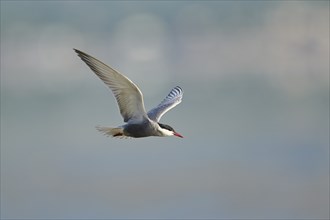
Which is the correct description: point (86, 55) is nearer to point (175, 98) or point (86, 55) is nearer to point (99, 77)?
point (99, 77)

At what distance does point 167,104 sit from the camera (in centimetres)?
2377

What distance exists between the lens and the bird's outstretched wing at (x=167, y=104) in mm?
22531

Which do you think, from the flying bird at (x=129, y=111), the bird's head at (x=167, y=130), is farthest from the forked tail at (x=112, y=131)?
the bird's head at (x=167, y=130)

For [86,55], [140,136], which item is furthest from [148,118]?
[86,55]

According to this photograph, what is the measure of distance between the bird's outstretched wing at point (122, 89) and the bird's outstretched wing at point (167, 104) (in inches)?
50.3

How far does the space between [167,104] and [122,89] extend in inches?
135

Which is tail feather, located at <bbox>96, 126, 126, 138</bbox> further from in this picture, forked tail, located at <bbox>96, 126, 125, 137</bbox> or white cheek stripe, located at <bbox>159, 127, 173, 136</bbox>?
white cheek stripe, located at <bbox>159, 127, 173, 136</bbox>

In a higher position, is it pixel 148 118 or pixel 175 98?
pixel 175 98

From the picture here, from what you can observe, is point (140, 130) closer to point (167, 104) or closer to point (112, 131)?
point (112, 131)

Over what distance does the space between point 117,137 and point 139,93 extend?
1.38 metres

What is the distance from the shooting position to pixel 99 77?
66.5ft

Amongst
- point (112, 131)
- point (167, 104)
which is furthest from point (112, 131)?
point (167, 104)

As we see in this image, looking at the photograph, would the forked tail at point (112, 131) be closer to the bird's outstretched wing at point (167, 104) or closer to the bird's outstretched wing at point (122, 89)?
the bird's outstretched wing at point (122, 89)

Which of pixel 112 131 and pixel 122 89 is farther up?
pixel 122 89
